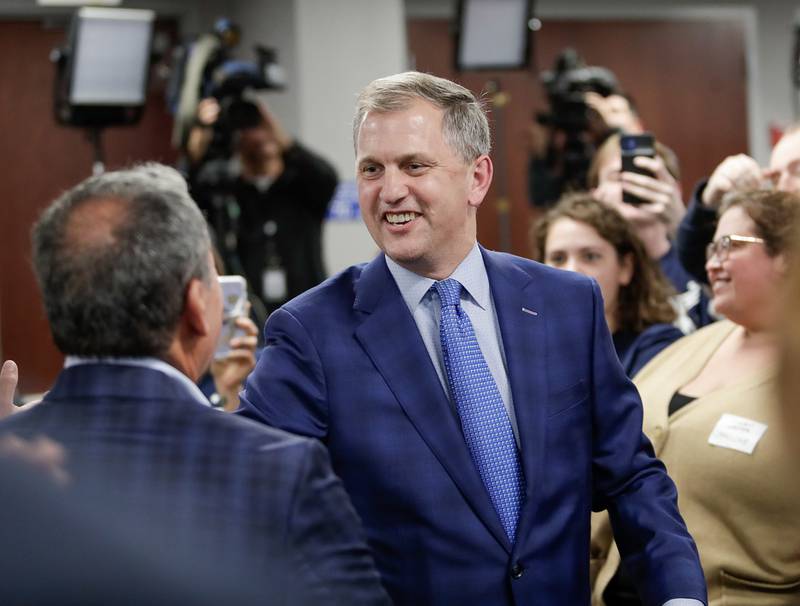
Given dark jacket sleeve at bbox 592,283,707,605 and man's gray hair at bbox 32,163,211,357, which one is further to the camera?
dark jacket sleeve at bbox 592,283,707,605

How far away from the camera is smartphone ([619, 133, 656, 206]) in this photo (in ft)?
11.0

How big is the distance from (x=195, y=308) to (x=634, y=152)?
217cm

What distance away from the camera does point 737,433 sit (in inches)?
93.6

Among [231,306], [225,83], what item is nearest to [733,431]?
[231,306]

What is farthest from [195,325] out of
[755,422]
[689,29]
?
[689,29]

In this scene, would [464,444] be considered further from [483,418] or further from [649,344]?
[649,344]

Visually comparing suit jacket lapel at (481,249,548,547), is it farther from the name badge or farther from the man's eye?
the name badge

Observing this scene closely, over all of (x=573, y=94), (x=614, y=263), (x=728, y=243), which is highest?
(x=573, y=94)

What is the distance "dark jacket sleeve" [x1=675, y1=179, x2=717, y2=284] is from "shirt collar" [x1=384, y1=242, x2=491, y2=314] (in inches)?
43.4

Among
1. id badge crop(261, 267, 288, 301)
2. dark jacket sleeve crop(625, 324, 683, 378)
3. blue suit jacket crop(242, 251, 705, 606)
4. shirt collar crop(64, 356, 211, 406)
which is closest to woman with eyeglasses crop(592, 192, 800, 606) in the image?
dark jacket sleeve crop(625, 324, 683, 378)

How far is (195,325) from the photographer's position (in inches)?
56.4

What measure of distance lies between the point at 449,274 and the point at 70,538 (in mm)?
948

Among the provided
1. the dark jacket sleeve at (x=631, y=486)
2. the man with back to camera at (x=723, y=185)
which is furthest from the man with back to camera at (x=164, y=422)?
the man with back to camera at (x=723, y=185)

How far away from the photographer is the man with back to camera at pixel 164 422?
126 cm
